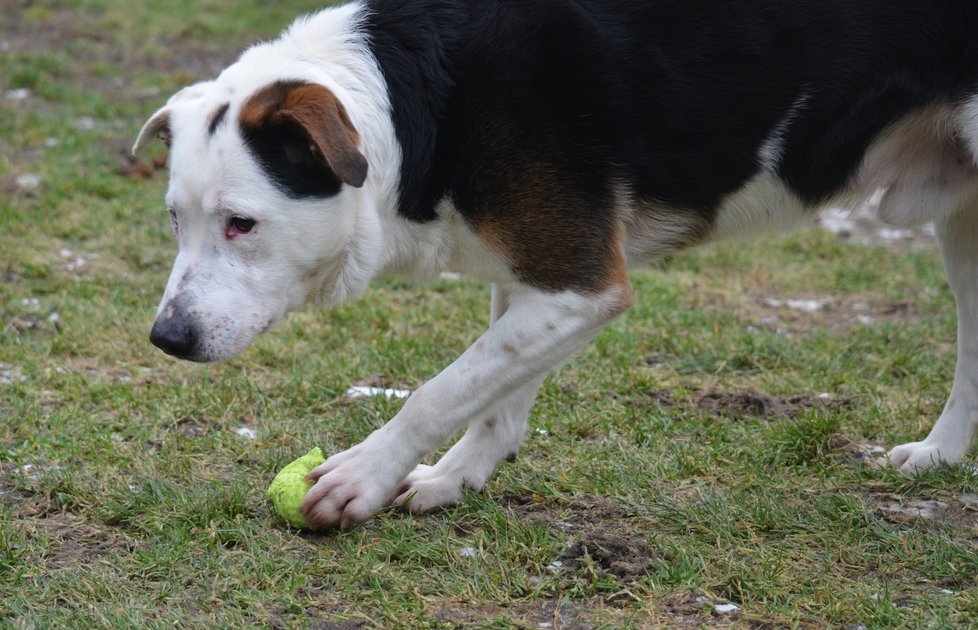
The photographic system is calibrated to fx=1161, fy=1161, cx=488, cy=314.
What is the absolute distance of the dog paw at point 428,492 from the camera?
11.9ft

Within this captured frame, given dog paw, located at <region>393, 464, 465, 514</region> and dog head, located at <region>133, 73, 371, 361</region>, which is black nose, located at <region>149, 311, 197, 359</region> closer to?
dog head, located at <region>133, 73, 371, 361</region>

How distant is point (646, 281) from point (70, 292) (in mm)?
2904

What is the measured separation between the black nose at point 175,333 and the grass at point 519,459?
22.2 inches

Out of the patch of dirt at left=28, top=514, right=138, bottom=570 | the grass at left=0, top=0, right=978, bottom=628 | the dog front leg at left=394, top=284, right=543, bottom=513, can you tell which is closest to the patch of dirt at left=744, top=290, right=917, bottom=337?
the grass at left=0, top=0, right=978, bottom=628

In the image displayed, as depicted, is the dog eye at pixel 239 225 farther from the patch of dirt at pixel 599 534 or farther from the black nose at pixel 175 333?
the patch of dirt at pixel 599 534

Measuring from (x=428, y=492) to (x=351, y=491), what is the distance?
0.35 m

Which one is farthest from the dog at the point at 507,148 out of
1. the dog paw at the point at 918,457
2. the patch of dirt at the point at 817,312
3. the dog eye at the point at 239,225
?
the patch of dirt at the point at 817,312

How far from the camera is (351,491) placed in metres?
3.36

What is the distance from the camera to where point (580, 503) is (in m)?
3.71

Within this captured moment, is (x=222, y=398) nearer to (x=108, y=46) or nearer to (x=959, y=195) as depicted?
(x=959, y=195)

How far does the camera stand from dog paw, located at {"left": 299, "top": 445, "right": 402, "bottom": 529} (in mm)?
3352

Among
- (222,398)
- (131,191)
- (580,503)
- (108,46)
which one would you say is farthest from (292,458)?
(108,46)

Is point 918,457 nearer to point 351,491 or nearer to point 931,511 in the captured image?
point 931,511

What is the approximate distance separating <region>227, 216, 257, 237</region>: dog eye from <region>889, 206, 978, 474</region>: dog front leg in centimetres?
232
